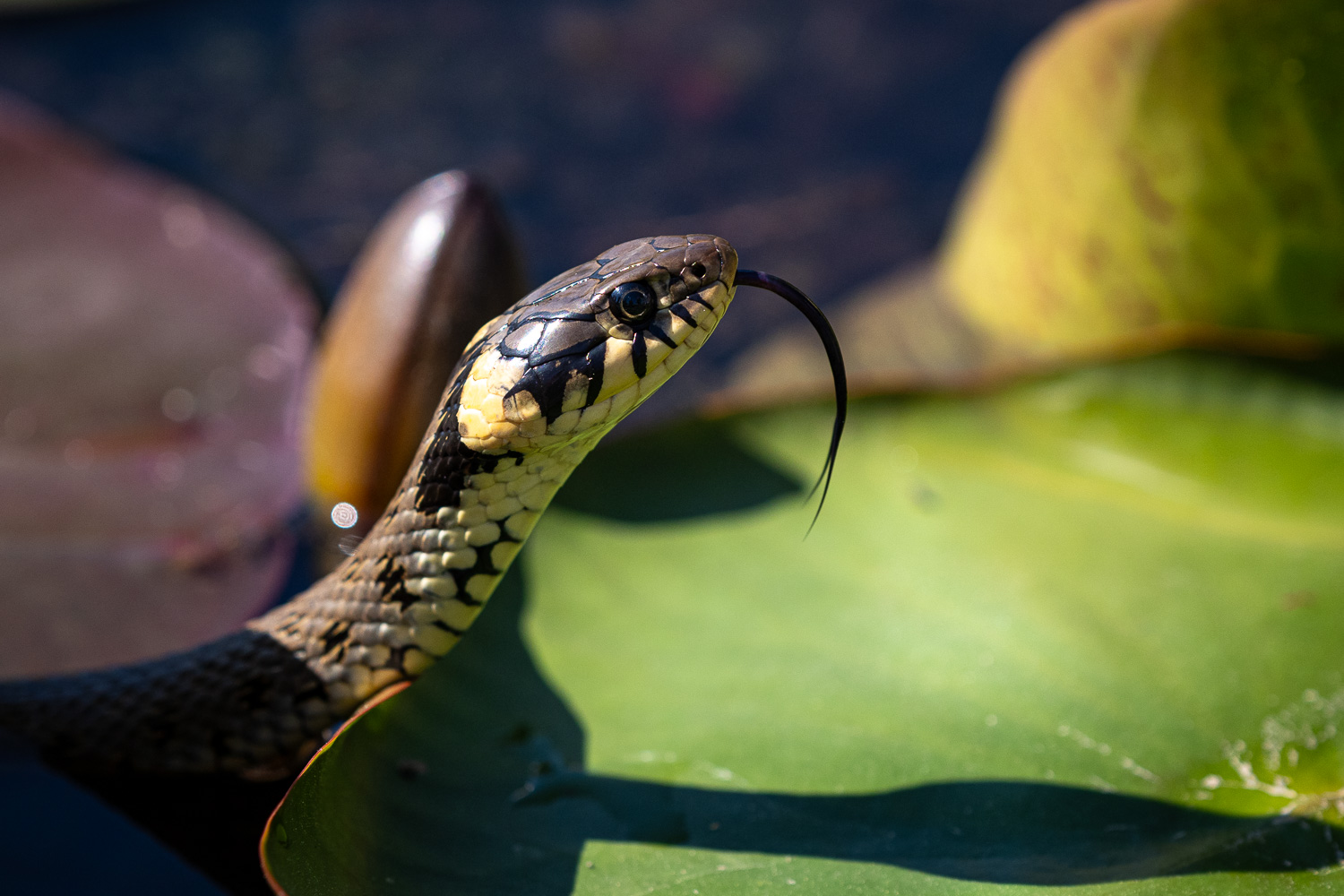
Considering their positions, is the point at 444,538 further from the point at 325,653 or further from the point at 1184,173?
the point at 1184,173

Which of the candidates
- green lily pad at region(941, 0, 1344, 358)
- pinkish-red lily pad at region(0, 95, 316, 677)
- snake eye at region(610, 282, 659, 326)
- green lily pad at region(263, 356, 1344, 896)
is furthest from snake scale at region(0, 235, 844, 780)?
green lily pad at region(941, 0, 1344, 358)

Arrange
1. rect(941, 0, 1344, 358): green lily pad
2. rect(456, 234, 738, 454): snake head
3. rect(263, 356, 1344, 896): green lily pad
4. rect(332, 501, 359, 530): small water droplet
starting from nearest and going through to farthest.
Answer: rect(263, 356, 1344, 896): green lily pad → rect(456, 234, 738, 454): snake head → rect(941, 0, 1344, 358): green lily pad → rect(332, 501, 359, 530): small water droplet

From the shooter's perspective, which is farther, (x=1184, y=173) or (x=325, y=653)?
(x=1184, y=173)

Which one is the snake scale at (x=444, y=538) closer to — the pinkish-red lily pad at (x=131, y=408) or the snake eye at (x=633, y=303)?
the snake eye at (x=633, y=303)

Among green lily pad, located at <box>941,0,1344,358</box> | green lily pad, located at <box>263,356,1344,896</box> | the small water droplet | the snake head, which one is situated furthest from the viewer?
the small water droplet

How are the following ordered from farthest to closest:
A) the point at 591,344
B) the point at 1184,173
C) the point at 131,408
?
the point at 131,408, the point at 1184,173, the point at 591,344

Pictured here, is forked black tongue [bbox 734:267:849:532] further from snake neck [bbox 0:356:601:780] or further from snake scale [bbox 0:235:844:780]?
snake neck [bbox 0:356:601:780]

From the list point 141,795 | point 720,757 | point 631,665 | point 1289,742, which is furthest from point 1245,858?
point 141,795

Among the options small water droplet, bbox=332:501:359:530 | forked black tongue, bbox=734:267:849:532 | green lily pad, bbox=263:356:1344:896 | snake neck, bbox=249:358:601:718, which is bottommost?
green lily pad, bbox=263:356:1344:896

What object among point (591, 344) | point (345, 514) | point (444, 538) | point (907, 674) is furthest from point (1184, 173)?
point (345, 514)
